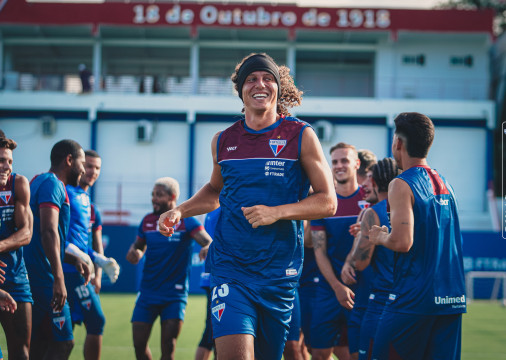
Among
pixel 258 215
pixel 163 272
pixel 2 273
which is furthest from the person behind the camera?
pixel 163 272

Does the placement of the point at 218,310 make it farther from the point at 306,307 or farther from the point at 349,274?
the point at 306,307

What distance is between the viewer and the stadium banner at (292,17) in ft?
101

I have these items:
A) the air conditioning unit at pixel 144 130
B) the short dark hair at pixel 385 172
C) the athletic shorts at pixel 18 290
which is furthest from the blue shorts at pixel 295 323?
the air conditioning unit at pixel 144 130

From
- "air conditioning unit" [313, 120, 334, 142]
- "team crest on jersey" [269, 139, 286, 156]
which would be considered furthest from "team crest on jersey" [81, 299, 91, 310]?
"air conditioning unit" [313, 120, 334, 142]

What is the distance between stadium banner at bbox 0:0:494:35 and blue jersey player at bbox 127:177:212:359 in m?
24.6

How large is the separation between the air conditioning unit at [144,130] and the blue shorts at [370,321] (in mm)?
25411

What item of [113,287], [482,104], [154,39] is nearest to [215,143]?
[113,287]

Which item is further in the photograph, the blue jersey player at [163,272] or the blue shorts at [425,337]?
the blue jersey player at [163,272]

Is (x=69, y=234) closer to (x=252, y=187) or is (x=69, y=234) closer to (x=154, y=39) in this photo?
(x=252, y=187)

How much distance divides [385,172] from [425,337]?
1.89m

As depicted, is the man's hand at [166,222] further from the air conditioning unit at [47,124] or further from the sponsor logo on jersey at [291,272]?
the air conditioning unit at [47,124]

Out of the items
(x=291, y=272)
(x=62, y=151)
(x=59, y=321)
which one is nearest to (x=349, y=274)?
(x=291, y=272)

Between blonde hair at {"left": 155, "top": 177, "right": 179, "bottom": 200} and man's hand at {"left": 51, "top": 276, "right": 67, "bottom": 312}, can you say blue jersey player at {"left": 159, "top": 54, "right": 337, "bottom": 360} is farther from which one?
blonde hair at {"left": 155, "top": 177, "right": 179, "bottom": 200}

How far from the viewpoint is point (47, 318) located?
19.1ft
